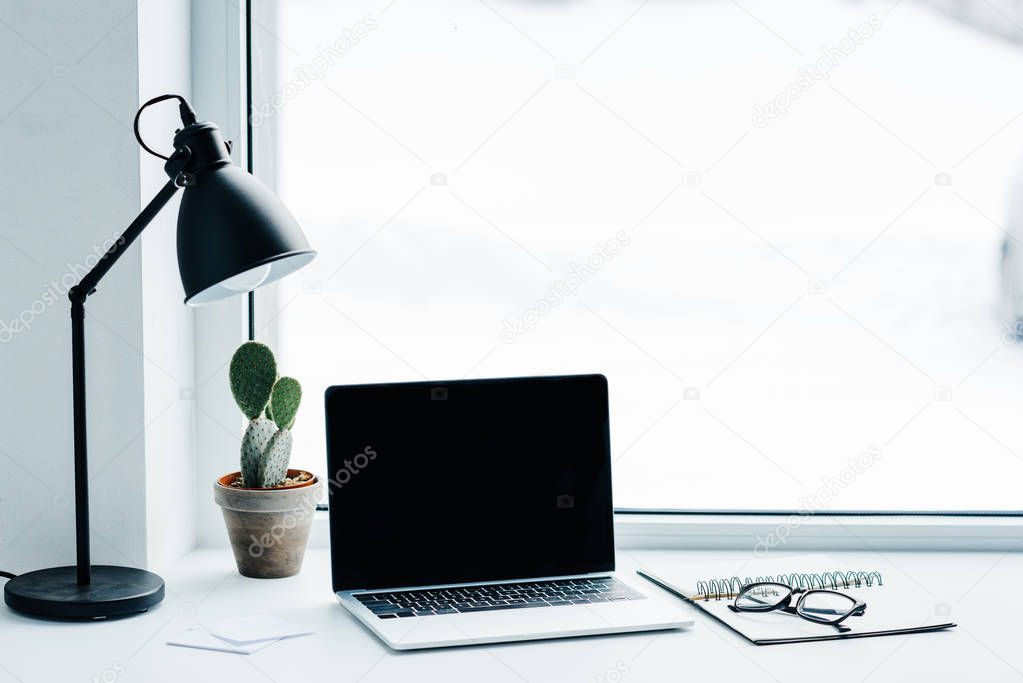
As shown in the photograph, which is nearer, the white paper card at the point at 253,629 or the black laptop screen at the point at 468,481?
the white paper card at the point at 253,629

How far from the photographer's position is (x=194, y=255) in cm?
93

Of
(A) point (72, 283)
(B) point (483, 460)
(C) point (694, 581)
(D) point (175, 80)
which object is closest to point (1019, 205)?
(C) point (694, 581)

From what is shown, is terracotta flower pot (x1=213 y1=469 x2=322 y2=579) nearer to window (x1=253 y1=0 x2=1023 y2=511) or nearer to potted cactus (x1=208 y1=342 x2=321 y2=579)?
potted cactus (x1=208 y1=342 x2=321 y2=579)

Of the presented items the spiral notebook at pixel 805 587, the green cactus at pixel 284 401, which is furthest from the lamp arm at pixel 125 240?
the spiral notebook at pixel 805 587

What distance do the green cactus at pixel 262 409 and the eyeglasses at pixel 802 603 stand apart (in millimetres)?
546

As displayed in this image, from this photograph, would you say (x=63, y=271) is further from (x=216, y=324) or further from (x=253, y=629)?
(x=253, y=629)

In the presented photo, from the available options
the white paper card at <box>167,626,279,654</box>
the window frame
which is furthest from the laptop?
the window frame

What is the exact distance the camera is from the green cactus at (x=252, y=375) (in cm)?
117

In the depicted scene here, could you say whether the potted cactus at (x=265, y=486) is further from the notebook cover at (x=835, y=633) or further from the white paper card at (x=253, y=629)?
the notebook cover at (x=835, y=633)

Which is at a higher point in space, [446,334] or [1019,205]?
[1019,205]

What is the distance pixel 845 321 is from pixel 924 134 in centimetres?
28

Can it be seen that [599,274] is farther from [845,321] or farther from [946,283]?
[946,283]

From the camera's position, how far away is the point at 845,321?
4.66 ft

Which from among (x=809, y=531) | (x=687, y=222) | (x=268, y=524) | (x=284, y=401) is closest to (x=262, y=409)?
(x=284, y=401)
